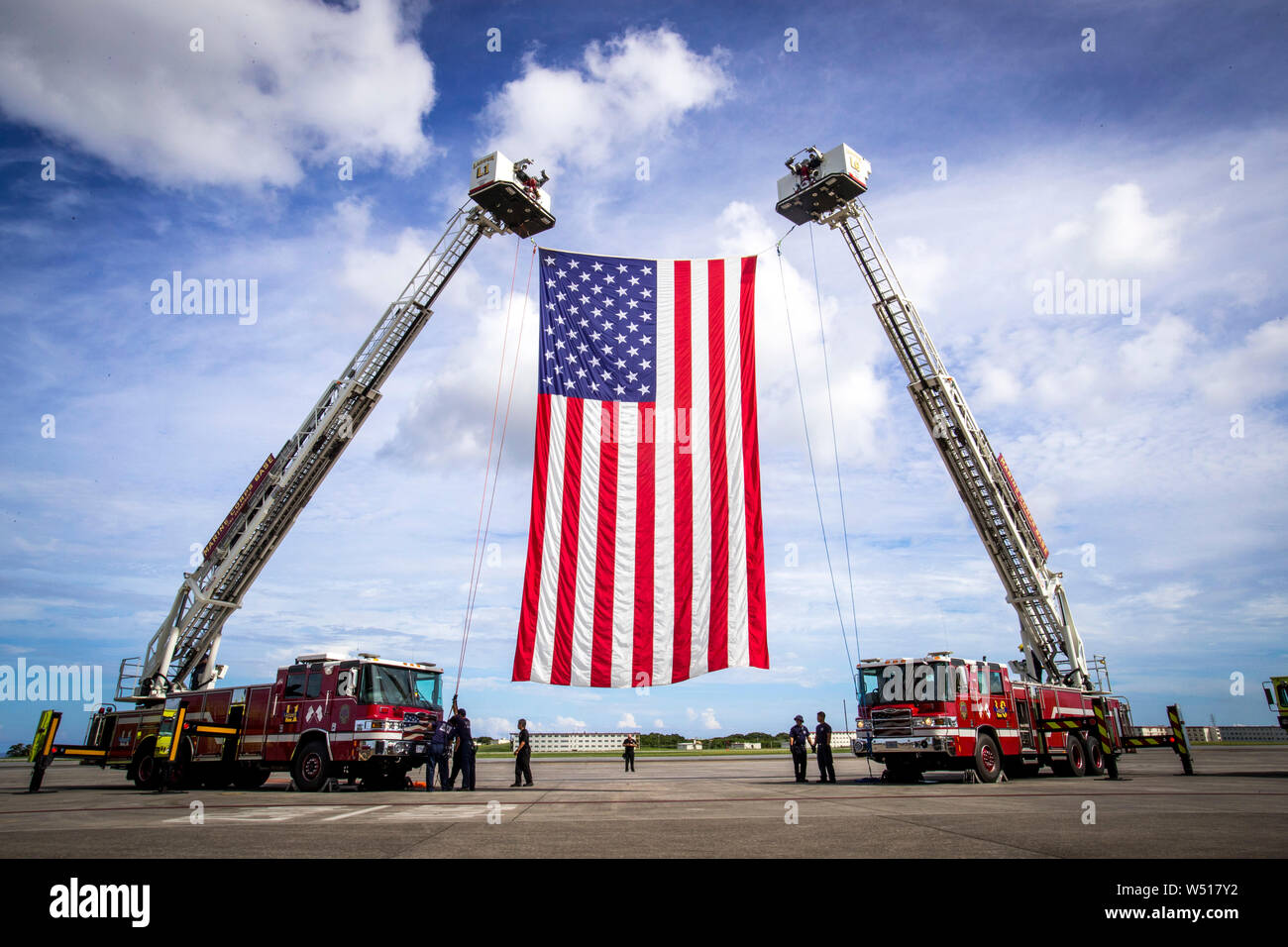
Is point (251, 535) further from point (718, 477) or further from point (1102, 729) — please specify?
point (1102, 729)

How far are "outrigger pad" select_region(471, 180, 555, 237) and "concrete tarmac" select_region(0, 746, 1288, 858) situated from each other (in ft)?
60.4

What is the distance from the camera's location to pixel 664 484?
1869 centimetres

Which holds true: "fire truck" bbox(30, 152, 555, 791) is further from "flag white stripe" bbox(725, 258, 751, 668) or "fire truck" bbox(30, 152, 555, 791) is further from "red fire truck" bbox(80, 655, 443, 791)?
"flag white stripe" bbox(725, 258, 751, 668)

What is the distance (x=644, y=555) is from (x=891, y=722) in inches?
278

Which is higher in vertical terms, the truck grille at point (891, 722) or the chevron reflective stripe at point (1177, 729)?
the truck grille at point (891, 722)

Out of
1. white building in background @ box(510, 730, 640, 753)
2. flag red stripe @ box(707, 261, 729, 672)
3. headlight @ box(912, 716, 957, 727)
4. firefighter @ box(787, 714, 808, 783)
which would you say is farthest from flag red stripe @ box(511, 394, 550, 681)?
white building in background @ box(510, 730, 640, 753)

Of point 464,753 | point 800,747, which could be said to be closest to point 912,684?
point 800,747

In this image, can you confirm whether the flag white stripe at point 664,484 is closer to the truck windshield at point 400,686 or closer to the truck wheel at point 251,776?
the truck windshield at point 400,686

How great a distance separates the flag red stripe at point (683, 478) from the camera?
1766cm

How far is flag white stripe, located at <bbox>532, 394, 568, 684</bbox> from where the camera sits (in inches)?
678

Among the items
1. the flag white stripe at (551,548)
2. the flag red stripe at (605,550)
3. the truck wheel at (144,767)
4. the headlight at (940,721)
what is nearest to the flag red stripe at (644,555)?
the flag red stripe at (605,550)

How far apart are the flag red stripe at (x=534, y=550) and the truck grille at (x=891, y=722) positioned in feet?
27.5

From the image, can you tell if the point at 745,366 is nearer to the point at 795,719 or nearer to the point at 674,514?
the point at 674,514
